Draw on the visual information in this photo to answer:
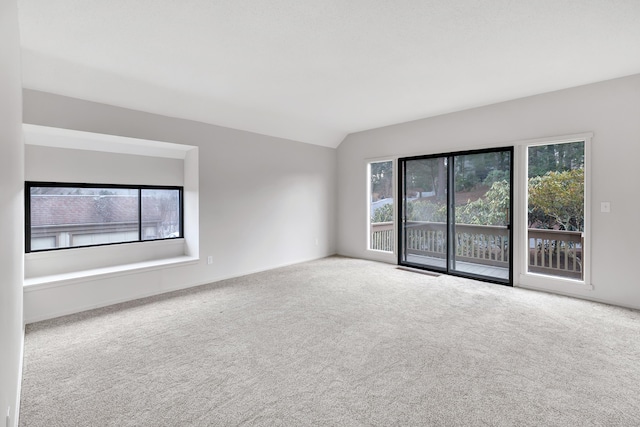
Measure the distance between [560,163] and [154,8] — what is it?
4.75m

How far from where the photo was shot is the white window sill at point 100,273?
3.22 m

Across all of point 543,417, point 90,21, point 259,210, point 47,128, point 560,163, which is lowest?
point 543,417

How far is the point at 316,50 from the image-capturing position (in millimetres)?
2752

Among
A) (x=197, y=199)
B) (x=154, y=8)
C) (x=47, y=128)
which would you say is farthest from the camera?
(x=197, y=199)

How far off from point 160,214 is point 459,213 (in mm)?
4630

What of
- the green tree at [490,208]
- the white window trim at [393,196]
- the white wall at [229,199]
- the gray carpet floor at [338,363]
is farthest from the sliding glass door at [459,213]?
the white wall at [229,199]

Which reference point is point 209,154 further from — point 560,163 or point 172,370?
point 560,163

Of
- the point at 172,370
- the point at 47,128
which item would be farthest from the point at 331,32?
the point at 47,128

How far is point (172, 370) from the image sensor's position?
2262mm

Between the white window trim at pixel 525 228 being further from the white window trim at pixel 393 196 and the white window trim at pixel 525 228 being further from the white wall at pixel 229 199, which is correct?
the white wall at pixel 229 199

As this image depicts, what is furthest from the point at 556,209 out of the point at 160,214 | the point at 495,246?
the point at 160,214

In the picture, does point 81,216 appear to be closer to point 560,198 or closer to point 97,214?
point 97,214

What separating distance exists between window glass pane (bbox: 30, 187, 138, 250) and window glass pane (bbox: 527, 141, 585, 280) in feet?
18.4

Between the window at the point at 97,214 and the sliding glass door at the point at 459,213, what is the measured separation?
3.90 meters
